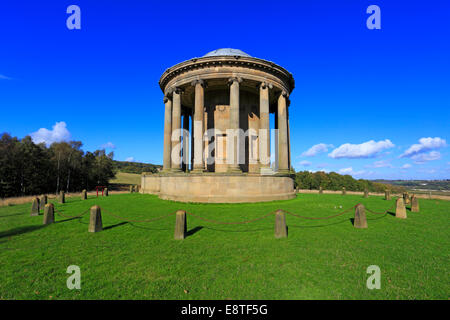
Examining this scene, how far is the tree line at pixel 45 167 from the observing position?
119ft

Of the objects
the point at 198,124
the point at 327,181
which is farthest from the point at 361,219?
the point at 327,181

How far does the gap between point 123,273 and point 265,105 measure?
1826 centimetres

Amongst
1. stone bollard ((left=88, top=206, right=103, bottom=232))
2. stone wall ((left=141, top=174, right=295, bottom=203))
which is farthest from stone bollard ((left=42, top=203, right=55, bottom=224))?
stone wall ((left=141, top=174, right=295, bottom=203))

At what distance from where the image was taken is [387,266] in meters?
5.38

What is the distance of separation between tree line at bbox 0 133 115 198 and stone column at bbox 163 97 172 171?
109 feet

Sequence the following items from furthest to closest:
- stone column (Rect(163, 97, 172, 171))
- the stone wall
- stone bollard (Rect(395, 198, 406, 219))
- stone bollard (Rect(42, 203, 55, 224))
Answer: stone column (Rect(163, 97, 172, 171)), the stone wall, stone bollard (Rect(395, 198, 406, 219)), stone bollard (Rect(42, 203, 55, 224))

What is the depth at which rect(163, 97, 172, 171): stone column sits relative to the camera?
74.7 feet

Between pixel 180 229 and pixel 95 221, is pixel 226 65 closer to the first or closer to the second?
pixel 180 229

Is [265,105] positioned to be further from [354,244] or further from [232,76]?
[354,244]

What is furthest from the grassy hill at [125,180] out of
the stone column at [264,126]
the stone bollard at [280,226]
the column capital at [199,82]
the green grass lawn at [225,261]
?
the stone bollard at [280,226]

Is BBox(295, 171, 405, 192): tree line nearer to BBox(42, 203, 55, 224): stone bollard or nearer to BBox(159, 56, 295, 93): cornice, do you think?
BBox(159, 56, 295, 93): cornice

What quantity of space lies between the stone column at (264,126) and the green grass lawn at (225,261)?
1137 cm

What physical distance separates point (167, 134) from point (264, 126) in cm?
1098

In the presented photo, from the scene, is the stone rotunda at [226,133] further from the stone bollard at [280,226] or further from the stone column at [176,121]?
the stone bollard at [280,226]
